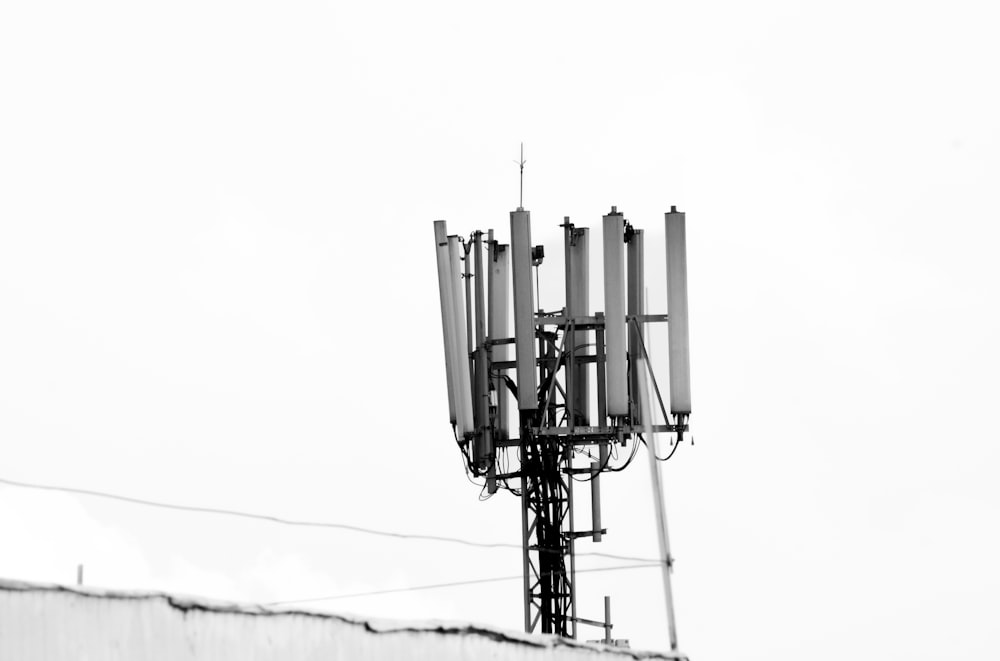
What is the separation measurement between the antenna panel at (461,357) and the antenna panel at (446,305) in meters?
0.06

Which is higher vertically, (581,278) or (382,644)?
(581,278)

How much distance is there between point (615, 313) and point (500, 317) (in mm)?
2664

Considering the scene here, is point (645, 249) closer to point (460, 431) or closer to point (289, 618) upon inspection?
point (460, 431)

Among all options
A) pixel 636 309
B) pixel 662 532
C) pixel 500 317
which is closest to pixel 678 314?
pixel 636 309

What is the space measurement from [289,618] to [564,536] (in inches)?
624

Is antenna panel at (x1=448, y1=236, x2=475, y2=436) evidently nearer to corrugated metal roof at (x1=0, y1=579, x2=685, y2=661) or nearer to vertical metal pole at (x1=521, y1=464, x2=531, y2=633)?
vertical metal pole at (x1=521, y1=464, x2=531, y2=633)

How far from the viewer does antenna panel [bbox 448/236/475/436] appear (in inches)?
1305

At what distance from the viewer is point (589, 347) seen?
3316cm

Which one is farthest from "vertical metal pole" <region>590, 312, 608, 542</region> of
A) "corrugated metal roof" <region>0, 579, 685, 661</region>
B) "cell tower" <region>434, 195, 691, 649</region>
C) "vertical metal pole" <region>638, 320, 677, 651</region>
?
"corrugated metal roof" <region>0, 579, 685, 661</region>

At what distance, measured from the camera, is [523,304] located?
1268 inches

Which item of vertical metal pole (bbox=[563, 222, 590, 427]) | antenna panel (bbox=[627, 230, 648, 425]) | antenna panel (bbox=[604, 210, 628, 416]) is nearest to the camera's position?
antenna panel (bbox=[604, 210, 628, 416])

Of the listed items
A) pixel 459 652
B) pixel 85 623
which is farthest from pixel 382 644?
pixel 85 623

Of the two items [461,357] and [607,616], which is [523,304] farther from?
[607,616]

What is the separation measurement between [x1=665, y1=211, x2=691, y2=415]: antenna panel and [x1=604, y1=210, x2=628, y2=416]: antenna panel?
0.81 meters
